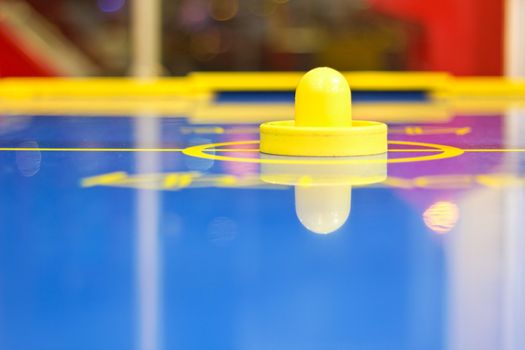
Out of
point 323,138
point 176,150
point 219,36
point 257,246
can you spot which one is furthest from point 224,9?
point 257,246

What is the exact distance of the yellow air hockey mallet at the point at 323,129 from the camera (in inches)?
79.6

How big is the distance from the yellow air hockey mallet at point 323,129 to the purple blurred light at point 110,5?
5.11m

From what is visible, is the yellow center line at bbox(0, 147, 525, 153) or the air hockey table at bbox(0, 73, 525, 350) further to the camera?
the yellow center line at bbox(0, 147, 525, 153)

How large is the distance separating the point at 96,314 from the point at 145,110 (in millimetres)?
2970

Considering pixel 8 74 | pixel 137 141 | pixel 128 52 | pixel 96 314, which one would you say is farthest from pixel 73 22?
pixel 96 314

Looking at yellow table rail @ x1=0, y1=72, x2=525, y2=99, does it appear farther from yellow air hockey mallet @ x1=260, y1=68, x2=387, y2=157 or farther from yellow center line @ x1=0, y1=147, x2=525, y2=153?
yellow air hockey mallet @ x1=260, y1=68, x2=387, y2=157

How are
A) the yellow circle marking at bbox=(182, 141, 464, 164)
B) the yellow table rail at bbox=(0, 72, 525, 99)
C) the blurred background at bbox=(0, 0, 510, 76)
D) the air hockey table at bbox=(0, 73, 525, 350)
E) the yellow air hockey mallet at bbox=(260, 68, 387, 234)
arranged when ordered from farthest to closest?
the blurred background at bbox=(0, 0, 510, 76), the yellow table rail at bbox=(0, 72, 525, 99), the yellow circle marking at bbox=(182, 141, 464, 164), the yellow air hockey mallet at bbox=(260, 68, 387, 234), the air hockey table at bbox=(0, 73, 525, 350)

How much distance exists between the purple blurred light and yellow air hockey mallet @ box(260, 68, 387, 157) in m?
5.11

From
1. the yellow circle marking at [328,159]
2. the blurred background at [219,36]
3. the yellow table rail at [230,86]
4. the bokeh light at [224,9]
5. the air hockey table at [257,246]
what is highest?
the bokeh light at [224,9]

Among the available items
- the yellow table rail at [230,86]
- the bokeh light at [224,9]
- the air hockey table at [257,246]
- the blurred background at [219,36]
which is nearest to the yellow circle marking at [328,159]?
the air hockey table at [257,246]

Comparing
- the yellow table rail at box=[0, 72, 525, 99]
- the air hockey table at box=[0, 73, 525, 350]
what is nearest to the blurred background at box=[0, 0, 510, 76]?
the yellow table rail at box=[0, 72, 525, 99]

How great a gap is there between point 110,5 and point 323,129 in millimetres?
5296

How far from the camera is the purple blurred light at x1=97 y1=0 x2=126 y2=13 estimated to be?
7041 mm

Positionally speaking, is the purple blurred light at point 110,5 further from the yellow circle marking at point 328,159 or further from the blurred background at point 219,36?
the yellow circle marking at point 328,159
